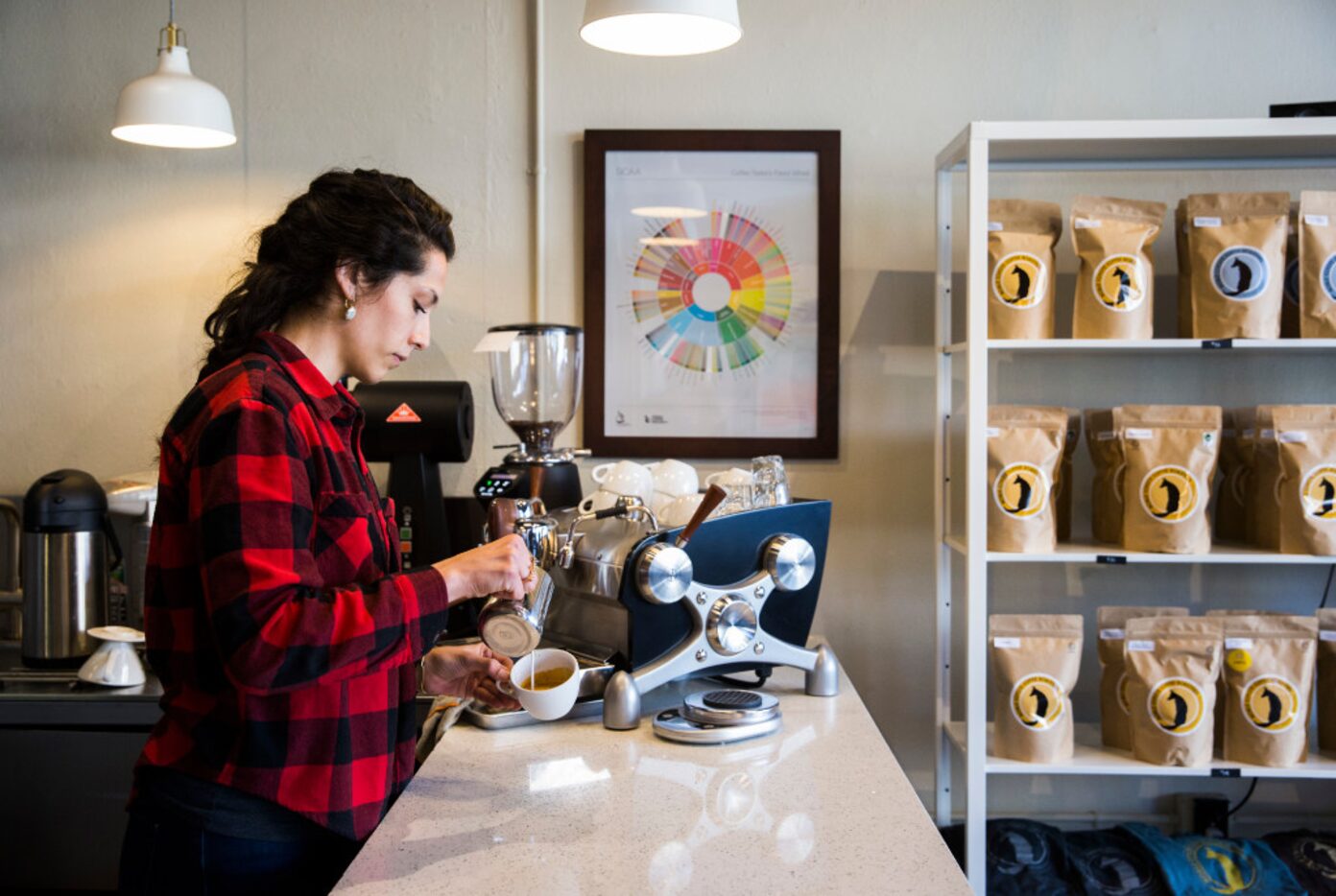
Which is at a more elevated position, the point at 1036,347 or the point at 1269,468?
the point at 1036,347

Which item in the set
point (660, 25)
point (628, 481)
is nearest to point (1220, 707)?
point (628, 481)

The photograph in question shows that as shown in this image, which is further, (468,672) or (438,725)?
(438,725)

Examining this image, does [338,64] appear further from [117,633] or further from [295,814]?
[295,814]

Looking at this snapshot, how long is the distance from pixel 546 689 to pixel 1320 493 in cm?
164

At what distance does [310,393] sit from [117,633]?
1285 millimetres

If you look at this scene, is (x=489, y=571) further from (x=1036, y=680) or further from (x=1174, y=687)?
(x=1174, y=687)

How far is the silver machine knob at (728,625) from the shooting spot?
1.97 meters

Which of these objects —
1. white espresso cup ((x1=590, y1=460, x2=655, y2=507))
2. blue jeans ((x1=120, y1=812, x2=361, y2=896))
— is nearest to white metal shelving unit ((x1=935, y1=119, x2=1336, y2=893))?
white espresso cup ((x1=590, y1=460, x2=655, y2=507))

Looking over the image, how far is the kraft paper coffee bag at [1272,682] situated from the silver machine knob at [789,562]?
1.00 meters

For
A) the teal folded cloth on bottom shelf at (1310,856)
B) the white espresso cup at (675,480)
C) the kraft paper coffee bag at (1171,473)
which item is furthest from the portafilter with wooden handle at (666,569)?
the teal folded cloth on bottom shelf at (1310,856)

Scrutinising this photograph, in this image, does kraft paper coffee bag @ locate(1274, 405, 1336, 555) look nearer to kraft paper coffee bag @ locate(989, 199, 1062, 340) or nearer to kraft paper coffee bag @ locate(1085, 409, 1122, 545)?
kraft paper coffee bag @ locate(1085, 409, 1122, 545)

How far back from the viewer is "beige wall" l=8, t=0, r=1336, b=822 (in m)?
2.83

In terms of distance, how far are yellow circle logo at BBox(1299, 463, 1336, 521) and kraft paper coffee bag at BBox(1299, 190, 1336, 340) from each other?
0.90 feet

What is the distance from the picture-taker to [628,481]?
2.30m
